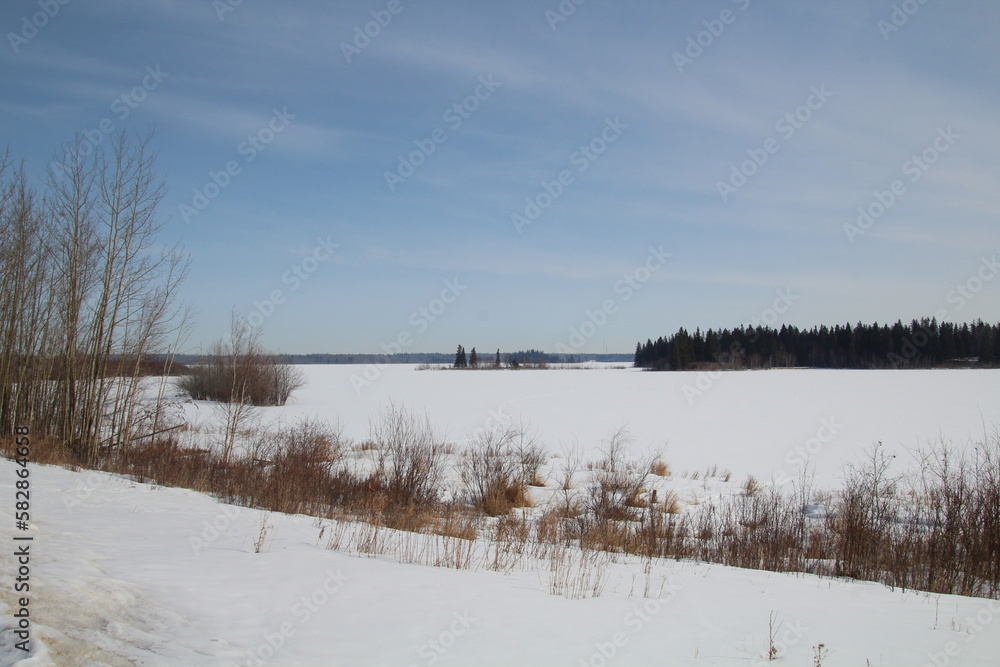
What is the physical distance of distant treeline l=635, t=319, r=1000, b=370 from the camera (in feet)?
273

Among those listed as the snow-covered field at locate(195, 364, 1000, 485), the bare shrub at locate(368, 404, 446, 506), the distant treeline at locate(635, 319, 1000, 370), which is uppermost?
the distant treeline at locate(635, 319, 1000, 370)

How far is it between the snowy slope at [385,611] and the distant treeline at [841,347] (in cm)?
9487

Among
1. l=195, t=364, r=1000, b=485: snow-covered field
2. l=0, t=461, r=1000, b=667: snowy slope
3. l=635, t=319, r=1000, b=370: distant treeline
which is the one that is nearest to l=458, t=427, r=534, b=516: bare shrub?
l=195, t=364, r=1000, b=485: snow-covered field

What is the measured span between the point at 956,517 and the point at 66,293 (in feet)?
65.6

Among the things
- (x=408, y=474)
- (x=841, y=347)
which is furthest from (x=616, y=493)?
(x=841, y=347)

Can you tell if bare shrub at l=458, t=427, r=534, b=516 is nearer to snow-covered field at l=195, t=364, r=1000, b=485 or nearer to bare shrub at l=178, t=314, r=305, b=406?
snow-covered field at l=195, t=364, r=1000, b=485

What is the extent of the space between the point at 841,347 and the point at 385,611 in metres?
108

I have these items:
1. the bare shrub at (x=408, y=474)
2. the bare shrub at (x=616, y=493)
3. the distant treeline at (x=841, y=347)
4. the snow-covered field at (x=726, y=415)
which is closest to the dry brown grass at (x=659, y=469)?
the bare shrub at (x=616, y=493)

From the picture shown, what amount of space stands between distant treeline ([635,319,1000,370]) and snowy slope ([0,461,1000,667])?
9487 centimetres

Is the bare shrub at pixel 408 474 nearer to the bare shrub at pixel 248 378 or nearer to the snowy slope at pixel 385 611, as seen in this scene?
the snowy slope at pixel 385 611

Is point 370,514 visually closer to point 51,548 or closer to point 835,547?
point 51,548

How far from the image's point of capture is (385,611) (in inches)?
186

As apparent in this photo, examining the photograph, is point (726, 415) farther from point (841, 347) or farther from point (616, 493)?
point (841, 347)

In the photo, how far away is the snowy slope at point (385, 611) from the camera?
374 centimetres
